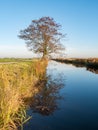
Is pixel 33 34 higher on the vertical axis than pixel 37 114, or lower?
higher

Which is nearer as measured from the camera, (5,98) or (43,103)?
(5,98)

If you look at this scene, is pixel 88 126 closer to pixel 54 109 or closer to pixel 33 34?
pixel 54 109

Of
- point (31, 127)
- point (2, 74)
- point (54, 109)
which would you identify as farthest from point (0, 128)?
point (54, 109)

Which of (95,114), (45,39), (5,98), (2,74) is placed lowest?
(95,114)

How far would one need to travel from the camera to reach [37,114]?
11.6 meters

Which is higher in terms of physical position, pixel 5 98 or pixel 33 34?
pixel 33 34

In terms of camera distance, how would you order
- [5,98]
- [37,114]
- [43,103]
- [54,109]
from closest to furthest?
[5,98] < [37,114] < [54,109] < [43,103]

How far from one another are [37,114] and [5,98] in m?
3.04

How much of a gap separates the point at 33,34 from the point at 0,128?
45634 mm

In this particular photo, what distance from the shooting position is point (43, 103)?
13.9 m

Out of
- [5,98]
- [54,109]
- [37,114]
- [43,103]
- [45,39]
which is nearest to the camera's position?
[5,98]

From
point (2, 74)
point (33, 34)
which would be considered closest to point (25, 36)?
point (33, 34)

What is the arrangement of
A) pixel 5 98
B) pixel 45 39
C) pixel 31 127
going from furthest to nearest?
1. pixel 45 39
2. pixel 31 127
3. pixel 5 98

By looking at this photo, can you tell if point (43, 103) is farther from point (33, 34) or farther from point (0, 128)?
point (33, 34)
